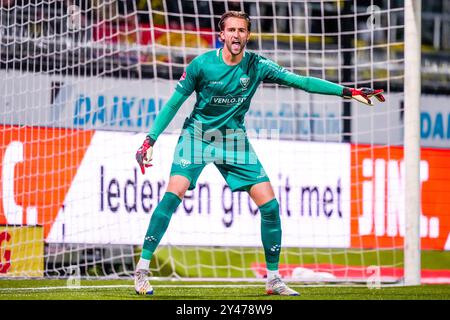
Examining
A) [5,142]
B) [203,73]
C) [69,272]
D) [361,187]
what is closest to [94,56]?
[5,142]

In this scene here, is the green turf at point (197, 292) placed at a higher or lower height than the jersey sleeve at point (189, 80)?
lower

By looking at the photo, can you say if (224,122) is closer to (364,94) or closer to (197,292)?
(364,94)

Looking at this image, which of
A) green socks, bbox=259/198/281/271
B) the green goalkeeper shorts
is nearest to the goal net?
green socks, bbox=259/198/281/271

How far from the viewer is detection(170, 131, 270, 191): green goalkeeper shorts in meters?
6.95

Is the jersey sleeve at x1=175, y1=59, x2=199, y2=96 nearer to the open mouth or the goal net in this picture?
the open mouth

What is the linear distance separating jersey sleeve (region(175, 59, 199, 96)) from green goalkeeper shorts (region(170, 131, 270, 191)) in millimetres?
302

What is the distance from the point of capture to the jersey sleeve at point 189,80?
689 centimetres

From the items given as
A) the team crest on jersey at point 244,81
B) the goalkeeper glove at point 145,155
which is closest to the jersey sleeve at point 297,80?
the team crest on jersey at point 244,81

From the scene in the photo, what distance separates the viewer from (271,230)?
7.12 m

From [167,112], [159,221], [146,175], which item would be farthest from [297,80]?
[146,175]

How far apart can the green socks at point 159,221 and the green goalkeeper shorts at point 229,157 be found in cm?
19

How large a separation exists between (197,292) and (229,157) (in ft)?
3.81

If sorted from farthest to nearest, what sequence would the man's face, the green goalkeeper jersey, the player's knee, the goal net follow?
the goal net → the player's knee → the green goalkeeper jersey → the man's face

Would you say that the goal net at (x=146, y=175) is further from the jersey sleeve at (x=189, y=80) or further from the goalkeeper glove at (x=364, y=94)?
the jersey sleeve at (x=189, y=80)
